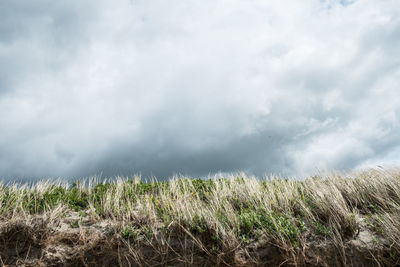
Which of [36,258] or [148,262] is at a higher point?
[36,258]

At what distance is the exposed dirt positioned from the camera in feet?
16.9

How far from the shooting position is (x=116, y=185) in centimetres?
917

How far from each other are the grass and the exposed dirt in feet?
0.08

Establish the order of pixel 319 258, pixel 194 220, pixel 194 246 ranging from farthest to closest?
1. pixel 194 220
2. pixel 194 246
3. pixel 319 258

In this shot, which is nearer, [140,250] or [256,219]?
[140,250]

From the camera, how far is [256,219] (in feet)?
19.1

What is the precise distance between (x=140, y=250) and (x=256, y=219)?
260cm

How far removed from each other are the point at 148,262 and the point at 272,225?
2.74 meters

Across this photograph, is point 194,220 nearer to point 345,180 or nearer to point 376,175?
point 345,180

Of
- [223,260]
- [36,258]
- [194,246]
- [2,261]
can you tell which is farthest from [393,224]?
[2,261]

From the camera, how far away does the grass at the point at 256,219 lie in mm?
5238

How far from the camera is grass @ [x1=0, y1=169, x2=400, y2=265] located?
524cm

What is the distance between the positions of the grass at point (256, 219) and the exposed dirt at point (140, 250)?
0.08 ft

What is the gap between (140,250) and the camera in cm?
555
